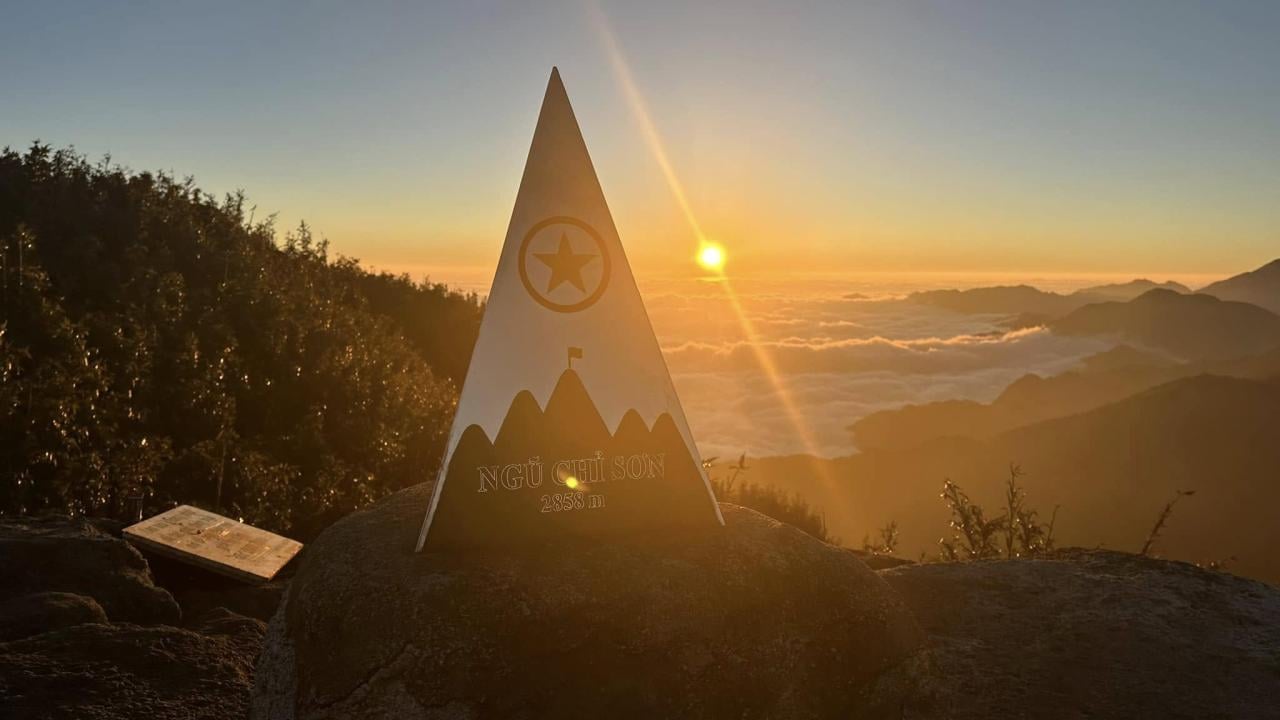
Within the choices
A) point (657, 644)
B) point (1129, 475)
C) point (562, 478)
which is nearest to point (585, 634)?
point (657, 644)

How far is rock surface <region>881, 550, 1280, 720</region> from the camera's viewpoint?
4398 millimetres

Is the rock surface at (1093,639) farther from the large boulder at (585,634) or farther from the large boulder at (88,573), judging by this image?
the large boulder at (88,573)

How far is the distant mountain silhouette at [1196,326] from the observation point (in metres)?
134

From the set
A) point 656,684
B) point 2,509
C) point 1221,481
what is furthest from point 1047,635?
point 1221,481

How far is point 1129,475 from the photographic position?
197ft

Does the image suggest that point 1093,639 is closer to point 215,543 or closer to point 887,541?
point 887,541

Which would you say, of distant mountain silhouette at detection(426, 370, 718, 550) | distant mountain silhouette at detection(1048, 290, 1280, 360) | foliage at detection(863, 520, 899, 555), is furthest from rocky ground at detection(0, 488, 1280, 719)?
distant mountain silhouette at detection(1048, 290, 1280, 360)

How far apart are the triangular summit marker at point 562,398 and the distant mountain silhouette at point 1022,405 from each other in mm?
110114

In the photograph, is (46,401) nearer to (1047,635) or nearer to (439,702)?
(439,702)

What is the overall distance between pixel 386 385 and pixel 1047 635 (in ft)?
39.2

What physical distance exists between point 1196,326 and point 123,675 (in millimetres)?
161096

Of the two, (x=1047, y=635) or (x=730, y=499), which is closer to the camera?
(x=1047, y=635)

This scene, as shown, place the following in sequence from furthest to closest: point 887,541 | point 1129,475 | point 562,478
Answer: point 1129,475
point 887,541
point 562,478

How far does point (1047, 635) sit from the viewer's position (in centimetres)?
511
